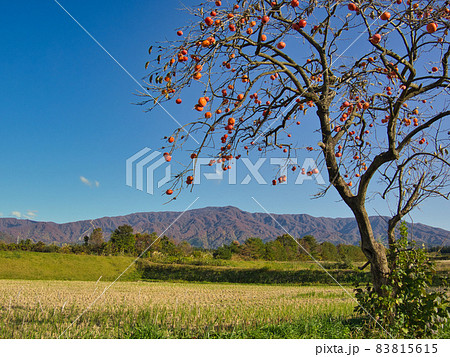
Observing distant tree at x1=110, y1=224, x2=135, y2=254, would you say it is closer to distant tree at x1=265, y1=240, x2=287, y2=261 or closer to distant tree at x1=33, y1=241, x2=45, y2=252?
distant tree at x1=33, y1=241, x2=45, y2=252

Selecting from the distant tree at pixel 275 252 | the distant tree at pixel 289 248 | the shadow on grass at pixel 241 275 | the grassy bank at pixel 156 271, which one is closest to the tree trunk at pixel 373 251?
the shadow on grass at pixel 241 275

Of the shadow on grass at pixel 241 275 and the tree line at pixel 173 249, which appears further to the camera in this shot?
the tree line at pixel 173 249

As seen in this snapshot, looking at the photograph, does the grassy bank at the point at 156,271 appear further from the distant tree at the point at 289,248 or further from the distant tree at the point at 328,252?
the distant tree at the point at 328,252

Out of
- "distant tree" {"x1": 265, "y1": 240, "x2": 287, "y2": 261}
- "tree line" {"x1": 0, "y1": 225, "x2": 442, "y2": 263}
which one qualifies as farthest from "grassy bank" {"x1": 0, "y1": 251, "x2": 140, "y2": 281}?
"distant tree" {"x1": 265, "y1": 240, "x2": 287, "y2": 261}

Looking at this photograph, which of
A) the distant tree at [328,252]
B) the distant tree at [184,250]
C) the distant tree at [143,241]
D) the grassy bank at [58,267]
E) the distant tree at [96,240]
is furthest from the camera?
the distant tree at [143,241]

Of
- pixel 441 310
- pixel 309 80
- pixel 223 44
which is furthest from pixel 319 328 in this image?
pixel 223 44

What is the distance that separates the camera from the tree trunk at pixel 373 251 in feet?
15.2

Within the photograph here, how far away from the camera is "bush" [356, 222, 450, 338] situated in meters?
4.36

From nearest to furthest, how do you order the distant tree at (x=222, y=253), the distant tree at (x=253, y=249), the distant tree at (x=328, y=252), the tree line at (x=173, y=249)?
the tree line at (x=173, y=249), the distant tree at (x=222, y=253), the distant tree at (x=253, y=249), the distant tree at (x=328, y=252)

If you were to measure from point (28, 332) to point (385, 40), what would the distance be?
6812mm

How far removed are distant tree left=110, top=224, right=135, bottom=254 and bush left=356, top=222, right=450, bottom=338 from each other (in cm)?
3306

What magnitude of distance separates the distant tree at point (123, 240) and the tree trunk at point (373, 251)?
108ft

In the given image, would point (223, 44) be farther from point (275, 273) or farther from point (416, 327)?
point (275, 273)

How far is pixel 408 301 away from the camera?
4.61 m
